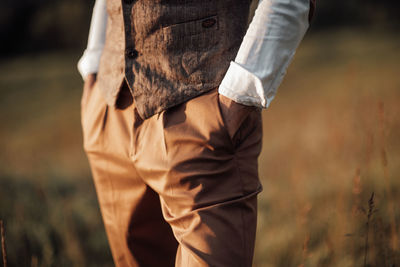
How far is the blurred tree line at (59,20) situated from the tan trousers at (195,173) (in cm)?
2076

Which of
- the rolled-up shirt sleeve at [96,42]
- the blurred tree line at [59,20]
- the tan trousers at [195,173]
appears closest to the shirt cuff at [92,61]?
the rolled-up shirt sleeve at [96,42]

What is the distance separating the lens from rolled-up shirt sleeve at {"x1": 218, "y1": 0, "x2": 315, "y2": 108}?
93 centimetres

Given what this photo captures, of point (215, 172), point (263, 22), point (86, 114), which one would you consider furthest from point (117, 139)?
point (263, 22)

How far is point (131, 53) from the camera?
1131mm

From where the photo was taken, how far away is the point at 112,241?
4.19 feet

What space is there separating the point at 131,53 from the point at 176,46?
157 millimetres

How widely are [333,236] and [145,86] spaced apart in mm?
1596

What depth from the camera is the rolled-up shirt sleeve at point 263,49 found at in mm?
933

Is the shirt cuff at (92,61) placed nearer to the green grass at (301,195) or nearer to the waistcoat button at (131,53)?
the waistcoat button at (131,53)

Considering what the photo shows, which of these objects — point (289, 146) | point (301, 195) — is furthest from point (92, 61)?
point (289, 146)

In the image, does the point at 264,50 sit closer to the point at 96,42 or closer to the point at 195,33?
the point at 195,33

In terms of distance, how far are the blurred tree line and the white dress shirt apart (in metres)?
20.7

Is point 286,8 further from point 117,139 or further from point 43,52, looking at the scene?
point 43,52

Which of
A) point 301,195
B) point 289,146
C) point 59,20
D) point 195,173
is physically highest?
point 195,173
